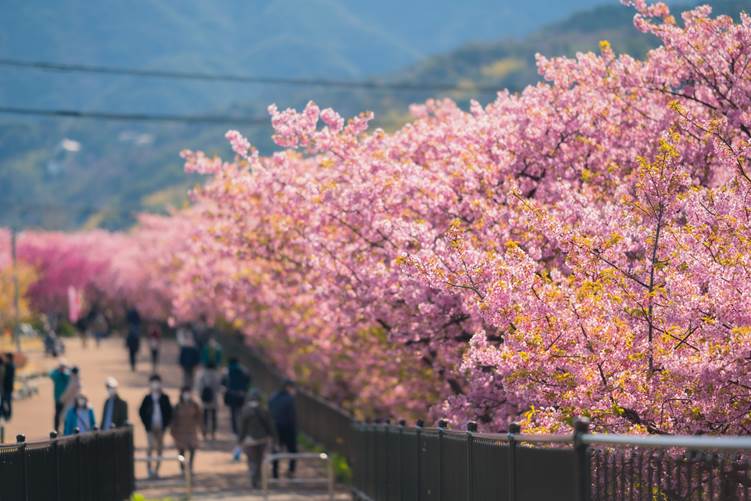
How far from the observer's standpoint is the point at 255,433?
81.5 feet

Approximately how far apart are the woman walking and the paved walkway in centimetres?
73

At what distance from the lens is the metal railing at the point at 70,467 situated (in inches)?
492

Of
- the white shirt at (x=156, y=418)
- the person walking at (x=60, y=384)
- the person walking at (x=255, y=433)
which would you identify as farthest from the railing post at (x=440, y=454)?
the person walking at (x=60, y=384)

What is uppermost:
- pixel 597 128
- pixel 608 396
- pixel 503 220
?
pixel 597 128

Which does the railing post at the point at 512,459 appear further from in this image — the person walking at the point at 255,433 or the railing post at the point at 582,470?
the person walking at the point at 255,433

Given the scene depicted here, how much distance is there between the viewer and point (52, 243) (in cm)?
11825

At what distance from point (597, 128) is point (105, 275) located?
9595cm

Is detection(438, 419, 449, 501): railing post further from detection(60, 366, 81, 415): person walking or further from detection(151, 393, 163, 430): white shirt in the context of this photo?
detection(60, 366, 81, 415): person walking

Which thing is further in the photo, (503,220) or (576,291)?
(503,220)

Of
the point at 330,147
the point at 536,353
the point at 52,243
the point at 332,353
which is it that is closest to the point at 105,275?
the point at 52,243

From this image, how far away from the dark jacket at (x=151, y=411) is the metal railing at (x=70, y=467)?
446 cm

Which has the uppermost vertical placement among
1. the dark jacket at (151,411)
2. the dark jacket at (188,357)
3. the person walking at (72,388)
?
the dark jacket at (188,357)

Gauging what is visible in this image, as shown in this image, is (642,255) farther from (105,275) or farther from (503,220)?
(105,275)

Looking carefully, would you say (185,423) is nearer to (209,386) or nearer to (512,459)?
(209,386)
